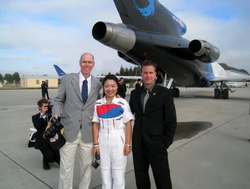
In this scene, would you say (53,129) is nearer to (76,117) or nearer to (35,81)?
(76,117)

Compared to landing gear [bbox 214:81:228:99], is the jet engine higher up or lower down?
higher up

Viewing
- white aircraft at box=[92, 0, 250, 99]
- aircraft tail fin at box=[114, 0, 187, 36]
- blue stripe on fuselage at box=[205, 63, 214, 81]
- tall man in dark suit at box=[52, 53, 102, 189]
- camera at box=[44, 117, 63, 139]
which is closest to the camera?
camera at box=[44, 117, 63, 139]

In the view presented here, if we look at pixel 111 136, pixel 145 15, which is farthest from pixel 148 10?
pixel 111 136

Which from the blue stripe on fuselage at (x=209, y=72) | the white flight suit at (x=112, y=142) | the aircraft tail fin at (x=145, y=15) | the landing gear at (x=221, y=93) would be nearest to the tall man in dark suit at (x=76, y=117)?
the white flight suit at (x=112, y=142)

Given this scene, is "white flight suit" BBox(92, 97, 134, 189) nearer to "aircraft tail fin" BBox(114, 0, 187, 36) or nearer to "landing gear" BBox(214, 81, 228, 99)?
"aircraft tail fin" BBox(114, 0, 187, 36)

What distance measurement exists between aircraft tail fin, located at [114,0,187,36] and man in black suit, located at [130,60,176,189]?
579 cm

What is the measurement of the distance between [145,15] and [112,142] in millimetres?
7093

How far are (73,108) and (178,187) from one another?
6.00 ft

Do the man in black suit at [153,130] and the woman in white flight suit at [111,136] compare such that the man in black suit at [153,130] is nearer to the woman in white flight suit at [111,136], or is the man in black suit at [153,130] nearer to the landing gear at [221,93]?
the woman in white flight suit at [111,136]

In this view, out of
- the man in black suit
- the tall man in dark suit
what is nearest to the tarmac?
the tall man in dark suit

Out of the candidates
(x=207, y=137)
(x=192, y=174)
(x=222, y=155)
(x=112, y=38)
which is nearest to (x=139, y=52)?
(x=112, y=38)

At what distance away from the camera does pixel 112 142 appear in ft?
6.67

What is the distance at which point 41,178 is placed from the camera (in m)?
2.82

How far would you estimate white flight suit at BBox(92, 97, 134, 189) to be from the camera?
2.04 metres
